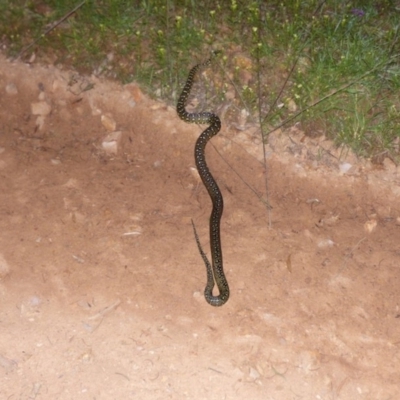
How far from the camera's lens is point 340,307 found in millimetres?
4293

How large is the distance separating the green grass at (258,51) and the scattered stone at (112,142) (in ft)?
2.40

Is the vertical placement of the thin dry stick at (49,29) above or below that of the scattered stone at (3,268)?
above

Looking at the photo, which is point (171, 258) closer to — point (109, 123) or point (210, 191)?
point (210, 191)

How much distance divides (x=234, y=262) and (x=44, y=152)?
98.8 inches

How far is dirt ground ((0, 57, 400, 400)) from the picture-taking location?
3789 millimetres

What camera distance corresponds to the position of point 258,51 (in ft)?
19.1

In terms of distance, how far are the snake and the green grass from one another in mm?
171

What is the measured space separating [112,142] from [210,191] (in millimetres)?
1337

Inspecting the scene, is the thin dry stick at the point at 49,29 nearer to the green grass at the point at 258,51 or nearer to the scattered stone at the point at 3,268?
the green grass at the point at 258,51

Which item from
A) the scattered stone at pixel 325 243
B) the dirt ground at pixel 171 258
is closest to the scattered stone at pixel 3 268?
the dirt ground at pixel 171 258

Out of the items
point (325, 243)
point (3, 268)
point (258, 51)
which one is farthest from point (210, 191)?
point (3, 268)

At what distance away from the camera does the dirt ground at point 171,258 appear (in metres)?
3.79

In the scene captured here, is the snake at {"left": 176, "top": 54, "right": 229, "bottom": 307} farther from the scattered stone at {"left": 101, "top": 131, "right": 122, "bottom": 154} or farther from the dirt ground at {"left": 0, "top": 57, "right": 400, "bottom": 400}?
the scattered stone at {"left": 101, "top": 131, "right": 122, "bottom": 154}

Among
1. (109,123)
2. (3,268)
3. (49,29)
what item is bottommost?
(3,268)
